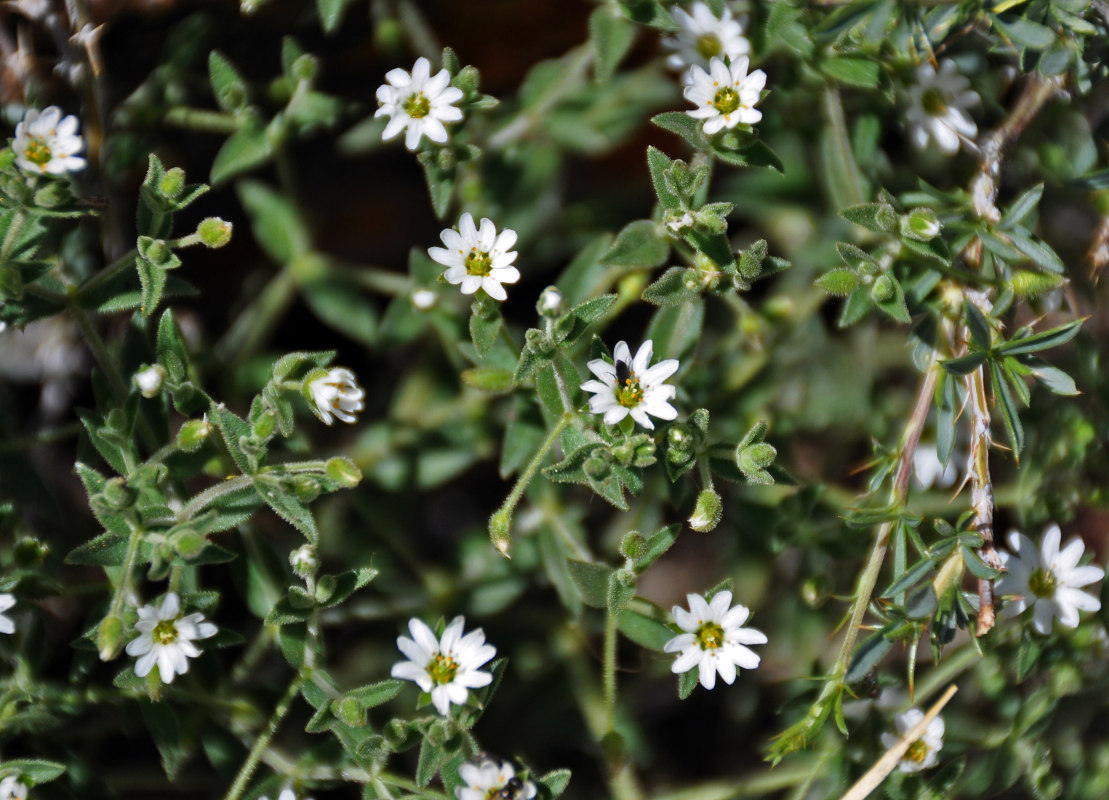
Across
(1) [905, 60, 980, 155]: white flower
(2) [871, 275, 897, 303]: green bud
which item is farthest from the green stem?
(1) [905, 60, 980, 155]: white flower

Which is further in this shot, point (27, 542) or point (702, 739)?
point (702, 739)

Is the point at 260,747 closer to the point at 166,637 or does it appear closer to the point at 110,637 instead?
the point at 166,637

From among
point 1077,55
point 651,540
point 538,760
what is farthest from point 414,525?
point 1077,55

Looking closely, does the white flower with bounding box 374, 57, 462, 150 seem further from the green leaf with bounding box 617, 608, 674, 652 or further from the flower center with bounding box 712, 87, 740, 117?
the green leaf with bounding box 617, 608, 674, 652

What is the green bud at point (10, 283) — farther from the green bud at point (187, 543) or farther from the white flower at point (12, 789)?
the white flower at point (12, 789)

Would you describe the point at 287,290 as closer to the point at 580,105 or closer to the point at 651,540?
the point at 580,105

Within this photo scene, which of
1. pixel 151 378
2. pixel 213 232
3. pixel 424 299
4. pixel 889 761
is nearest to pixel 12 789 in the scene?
pixel 151 378
